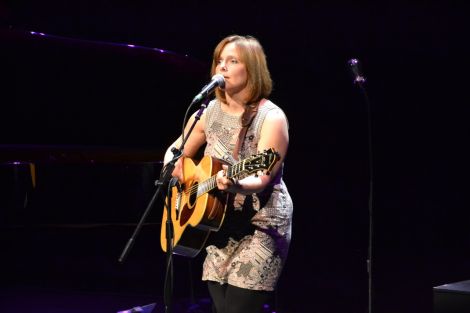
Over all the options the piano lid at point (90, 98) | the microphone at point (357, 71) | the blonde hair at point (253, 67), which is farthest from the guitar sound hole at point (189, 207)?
the piano lid at point (90, 98)

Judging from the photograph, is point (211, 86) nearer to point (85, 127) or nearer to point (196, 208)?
point (196, 208)

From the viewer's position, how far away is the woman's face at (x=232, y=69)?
3461 millimetres

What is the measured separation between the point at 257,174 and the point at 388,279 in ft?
Answer: 9.34

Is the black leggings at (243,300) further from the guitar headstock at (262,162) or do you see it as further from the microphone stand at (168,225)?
the guitar headstock at (262,162)

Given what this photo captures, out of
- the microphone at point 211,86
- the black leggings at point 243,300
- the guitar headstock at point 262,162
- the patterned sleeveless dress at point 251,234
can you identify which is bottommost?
the black leggings at point 243,300

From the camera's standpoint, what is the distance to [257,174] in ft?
10.4

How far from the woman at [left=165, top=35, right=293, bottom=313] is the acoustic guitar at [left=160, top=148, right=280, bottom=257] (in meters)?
0.06

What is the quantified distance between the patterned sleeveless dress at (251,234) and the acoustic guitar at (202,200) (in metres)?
0.07

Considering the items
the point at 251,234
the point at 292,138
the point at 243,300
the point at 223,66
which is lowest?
the point at 243,300

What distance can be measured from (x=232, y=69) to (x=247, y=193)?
67cm

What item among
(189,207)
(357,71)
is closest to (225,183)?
(189,207)

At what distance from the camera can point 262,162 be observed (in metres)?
3.07

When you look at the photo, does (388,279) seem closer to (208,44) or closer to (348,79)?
(348,79)

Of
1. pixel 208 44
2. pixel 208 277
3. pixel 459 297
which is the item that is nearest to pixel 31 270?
pixel 208 44
